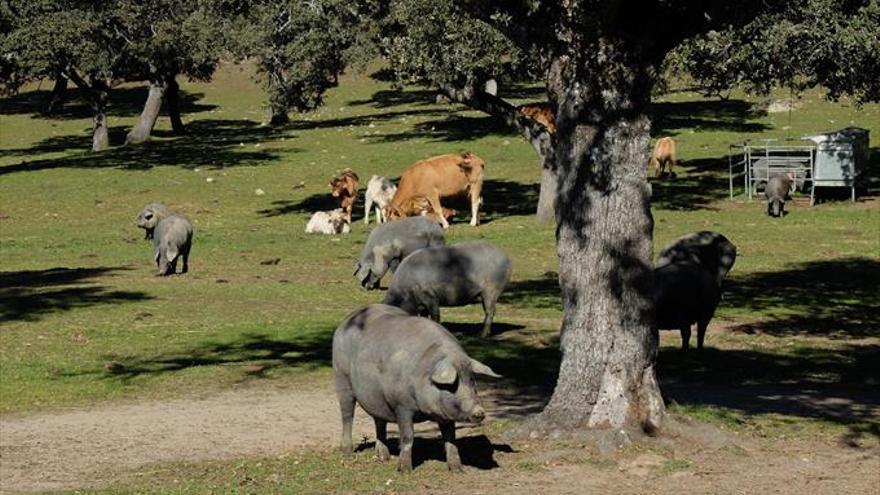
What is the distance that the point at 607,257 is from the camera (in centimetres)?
1609

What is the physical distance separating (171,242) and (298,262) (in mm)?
3557

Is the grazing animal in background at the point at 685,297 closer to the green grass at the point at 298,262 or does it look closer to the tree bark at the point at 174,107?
the green grass at the point at 298,262

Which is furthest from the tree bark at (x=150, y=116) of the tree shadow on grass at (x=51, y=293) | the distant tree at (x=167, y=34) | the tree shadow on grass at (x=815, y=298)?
the tree shadow on grass at (x=815, y=298)

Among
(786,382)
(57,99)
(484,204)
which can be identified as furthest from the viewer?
(57,99)

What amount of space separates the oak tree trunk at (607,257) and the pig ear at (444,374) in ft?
8.41

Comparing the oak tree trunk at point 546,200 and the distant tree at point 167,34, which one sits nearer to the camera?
the oak tree trunk at point 546,200

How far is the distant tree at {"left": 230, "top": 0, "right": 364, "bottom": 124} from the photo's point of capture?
169 ft

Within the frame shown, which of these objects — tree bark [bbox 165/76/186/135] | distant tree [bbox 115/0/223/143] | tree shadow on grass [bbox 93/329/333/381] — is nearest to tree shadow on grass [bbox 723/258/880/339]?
tree shadow on grass [bbox 93/329/333/381]

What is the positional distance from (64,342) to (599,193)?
12998 mm

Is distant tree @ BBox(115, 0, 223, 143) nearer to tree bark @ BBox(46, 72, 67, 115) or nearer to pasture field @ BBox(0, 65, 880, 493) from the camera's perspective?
pasture field @ BBox(0, 65, 880, 493)

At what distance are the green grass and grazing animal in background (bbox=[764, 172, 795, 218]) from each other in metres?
0.90

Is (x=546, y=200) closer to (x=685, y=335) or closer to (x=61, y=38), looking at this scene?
(x=685, y=335)

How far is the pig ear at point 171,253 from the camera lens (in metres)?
34.1

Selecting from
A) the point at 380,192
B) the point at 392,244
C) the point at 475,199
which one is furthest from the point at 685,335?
the point at 380,192
